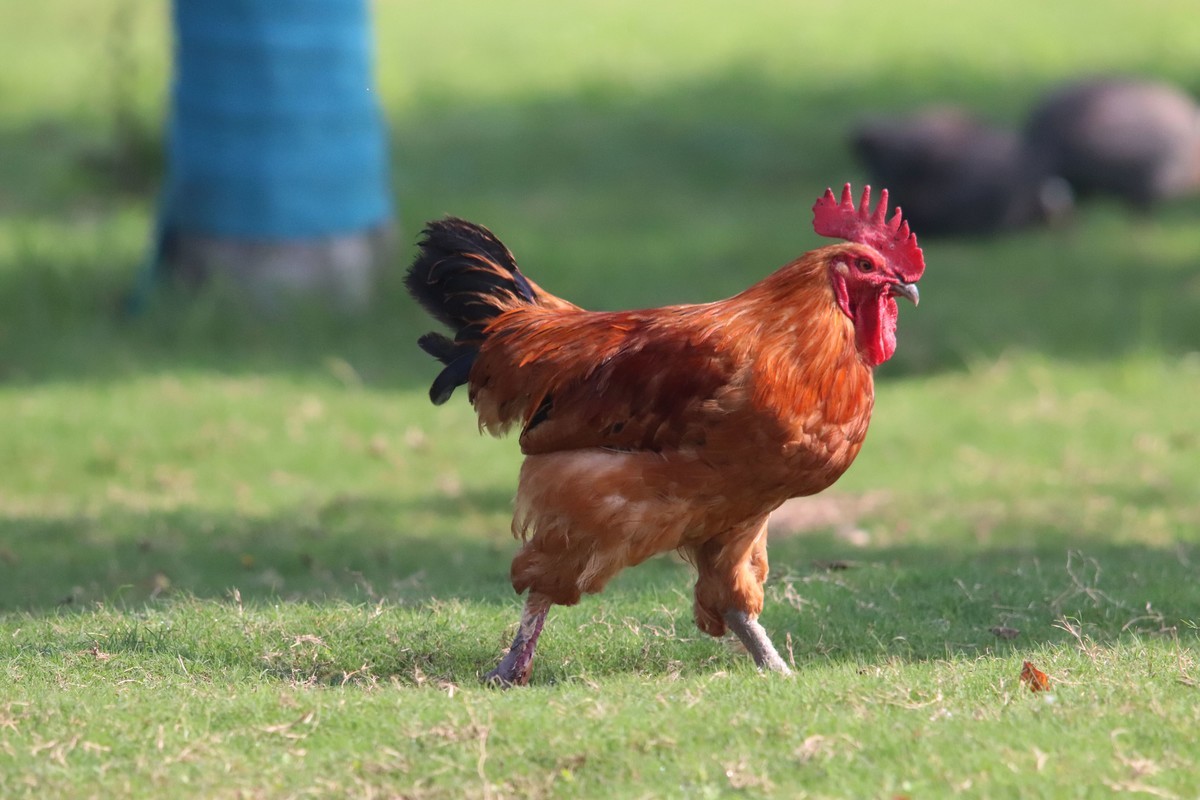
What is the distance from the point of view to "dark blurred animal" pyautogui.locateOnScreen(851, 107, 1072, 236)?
52.1 feet

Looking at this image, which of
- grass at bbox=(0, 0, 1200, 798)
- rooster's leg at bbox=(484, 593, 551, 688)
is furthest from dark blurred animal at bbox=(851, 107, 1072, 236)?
rooster's leg at bbox=(484, 593, 551, 688)

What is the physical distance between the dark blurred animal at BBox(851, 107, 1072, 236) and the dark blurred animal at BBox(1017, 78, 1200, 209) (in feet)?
0.73

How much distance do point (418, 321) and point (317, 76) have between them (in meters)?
2.18

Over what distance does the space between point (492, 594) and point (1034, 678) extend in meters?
2.71

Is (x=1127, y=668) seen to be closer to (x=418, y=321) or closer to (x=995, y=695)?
(x=995, y=695)

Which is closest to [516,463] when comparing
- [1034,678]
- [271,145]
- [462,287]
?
[271,145]

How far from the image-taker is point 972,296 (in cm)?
1398

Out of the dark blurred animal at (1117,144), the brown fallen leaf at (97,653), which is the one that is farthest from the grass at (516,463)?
the dark blurred animal at (1117,144)

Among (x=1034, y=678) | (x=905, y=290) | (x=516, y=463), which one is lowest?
(x=516, y=463)

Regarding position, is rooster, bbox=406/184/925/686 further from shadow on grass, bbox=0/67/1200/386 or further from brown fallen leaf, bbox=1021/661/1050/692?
shadow on grass, bbox=0/67/1200/386

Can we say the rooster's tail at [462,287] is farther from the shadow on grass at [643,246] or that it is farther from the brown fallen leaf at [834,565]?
the shadow on grass at [643,246]

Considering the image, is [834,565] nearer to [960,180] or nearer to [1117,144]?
[960,180]

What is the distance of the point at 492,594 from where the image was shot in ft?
22.9

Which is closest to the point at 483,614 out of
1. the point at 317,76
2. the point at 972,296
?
the point at 317,76
